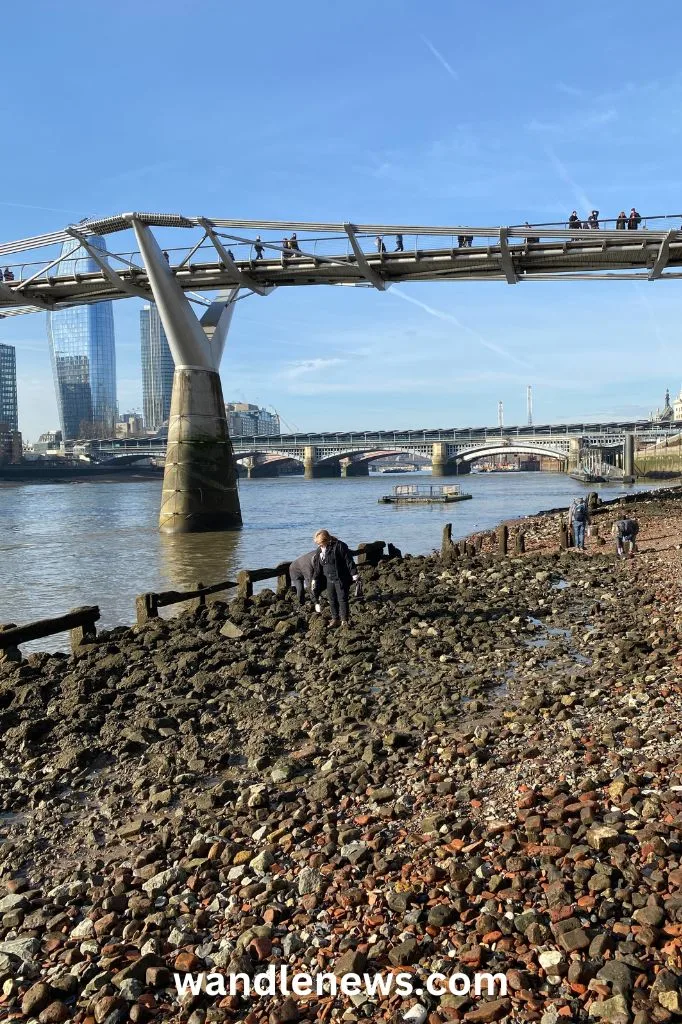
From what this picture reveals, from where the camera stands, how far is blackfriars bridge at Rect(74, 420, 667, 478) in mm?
127312

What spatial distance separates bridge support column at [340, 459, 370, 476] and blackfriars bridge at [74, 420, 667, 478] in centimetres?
55

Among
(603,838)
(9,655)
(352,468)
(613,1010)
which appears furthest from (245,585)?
(352,468)

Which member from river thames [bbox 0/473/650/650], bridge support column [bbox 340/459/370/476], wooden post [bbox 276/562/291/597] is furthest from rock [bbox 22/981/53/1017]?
bridge support column [bbox 340/459/370/476]

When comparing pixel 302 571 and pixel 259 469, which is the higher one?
pixel 259 469

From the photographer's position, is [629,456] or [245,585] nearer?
[245,585]

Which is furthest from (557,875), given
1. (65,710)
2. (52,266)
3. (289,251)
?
(52,266)

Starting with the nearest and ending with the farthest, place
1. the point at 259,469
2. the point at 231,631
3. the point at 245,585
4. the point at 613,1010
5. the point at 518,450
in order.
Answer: the point at 613,1010 → the point at 231,631 → the point at 245,585 → the point at 518,450 → the point at 259,469

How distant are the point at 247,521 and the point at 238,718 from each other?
43063 mm

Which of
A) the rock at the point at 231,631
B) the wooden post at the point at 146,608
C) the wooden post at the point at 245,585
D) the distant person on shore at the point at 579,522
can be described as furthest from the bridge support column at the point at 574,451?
the rock at the point at 231,631

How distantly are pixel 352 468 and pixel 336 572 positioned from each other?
154448 mm

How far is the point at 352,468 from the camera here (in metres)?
167

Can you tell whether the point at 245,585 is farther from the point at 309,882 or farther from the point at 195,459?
the point at 195,459

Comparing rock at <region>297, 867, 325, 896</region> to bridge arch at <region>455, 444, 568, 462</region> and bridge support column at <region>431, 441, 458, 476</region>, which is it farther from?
bridge support column at <region>431, 441, 458, 476</region>

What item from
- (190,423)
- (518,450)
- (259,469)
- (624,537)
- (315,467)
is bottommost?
(624,537)
